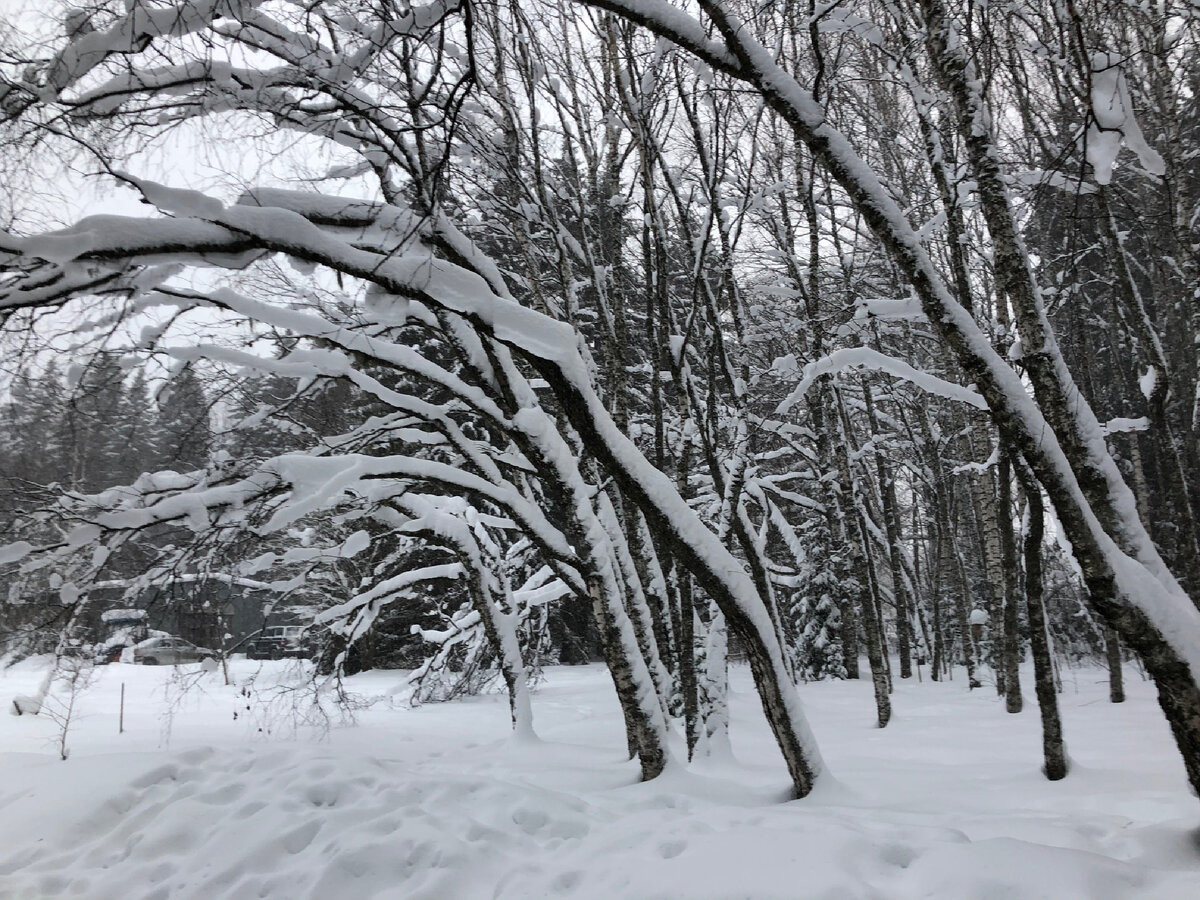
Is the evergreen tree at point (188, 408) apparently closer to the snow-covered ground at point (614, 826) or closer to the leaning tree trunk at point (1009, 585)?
the snow-covered ground at point (614, 826)

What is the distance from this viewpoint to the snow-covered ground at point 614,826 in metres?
3.20

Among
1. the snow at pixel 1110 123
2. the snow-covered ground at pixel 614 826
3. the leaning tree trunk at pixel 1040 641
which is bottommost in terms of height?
the snow-covered ground at pixel 614 826

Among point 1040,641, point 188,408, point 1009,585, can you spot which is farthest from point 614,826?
point 188,408

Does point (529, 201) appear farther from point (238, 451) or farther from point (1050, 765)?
point (1050, 765)

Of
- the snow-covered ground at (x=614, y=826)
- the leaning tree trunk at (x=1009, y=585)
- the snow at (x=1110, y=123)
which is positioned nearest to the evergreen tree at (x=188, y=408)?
the snow-covered ground at (x=614, y=826)

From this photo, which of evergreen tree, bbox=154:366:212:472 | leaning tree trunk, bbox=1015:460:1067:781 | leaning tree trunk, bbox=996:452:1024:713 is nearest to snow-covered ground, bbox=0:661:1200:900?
leaning tree trunk, bbox=1015:460:1067:781

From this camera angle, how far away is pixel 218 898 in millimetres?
3781

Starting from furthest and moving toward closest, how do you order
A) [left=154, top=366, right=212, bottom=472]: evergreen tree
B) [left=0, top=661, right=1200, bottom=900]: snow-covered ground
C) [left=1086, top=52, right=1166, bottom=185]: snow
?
[left=154, top=366, right=212, bottom=472]: evergreen tree, [left=0, top=661, right=1200, bottom=900]: snow-covered ground, [left=1086, top=52, right=1166, bottom=185]: snow

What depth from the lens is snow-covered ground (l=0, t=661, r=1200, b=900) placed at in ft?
10.5

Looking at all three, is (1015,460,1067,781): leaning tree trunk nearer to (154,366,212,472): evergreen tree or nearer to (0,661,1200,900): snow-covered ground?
(0,661,1200,900): snow-covered ground

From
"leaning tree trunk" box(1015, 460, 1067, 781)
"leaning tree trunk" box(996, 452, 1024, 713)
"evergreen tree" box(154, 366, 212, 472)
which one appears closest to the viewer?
"leaning tree trunk" box(1015, 460, 1067, 781)

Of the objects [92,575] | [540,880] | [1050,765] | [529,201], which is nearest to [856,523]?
[1050,765]

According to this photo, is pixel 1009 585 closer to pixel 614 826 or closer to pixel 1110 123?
pixel 614 826

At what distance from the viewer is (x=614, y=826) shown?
436 cm
